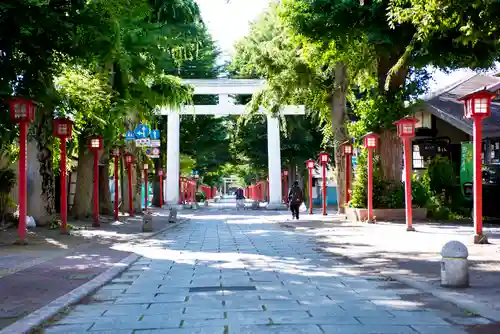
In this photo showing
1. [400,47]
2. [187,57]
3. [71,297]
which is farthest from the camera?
[187,57]

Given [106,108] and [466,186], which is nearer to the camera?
[106,108]

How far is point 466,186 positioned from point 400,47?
5987 millimetres

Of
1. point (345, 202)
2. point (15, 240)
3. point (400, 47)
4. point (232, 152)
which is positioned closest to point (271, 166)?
point (232, 152)

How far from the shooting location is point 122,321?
6.88m

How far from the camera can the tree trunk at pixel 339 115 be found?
27.8 meters

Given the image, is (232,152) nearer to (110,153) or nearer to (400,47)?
(110,153)

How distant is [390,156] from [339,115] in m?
4.50

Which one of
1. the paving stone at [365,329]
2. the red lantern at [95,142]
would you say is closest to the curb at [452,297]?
the paving stone at [365,329]

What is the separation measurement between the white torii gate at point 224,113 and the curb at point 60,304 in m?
32.6

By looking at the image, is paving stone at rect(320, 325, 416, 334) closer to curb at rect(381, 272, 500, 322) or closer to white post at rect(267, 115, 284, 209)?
curb at rect(381, 272, 500, 322)

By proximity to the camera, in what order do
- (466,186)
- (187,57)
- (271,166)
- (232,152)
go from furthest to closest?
(232,152), (271,166), (187,57), (466,186)

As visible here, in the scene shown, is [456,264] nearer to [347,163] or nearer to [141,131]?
[347,163]

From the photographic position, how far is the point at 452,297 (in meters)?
7.86

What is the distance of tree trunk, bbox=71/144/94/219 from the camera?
2561cm
